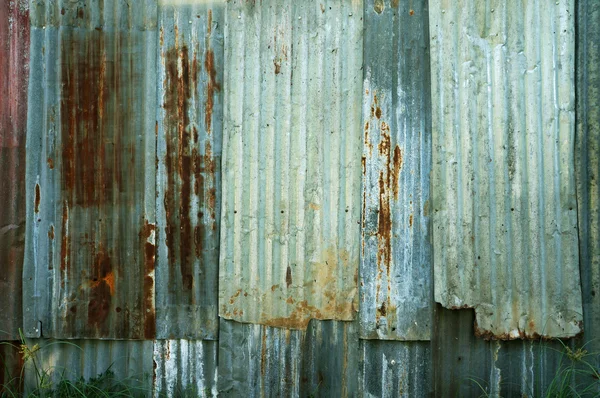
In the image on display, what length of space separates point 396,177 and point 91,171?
209 cm

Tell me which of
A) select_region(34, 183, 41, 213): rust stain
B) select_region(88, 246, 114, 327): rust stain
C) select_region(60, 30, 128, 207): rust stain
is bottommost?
select_region(88, 246, 114, 327): rust stain

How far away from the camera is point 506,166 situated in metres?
3.65

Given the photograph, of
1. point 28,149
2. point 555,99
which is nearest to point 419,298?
point 555,99

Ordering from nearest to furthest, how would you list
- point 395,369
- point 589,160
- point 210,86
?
point 589,160
point 395,369
point 210,86

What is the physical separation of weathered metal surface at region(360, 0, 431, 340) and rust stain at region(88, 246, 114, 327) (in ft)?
5.68

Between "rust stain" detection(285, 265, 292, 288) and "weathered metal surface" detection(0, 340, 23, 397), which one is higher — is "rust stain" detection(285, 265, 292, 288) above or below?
above

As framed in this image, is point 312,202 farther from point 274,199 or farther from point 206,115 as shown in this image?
point 206,115

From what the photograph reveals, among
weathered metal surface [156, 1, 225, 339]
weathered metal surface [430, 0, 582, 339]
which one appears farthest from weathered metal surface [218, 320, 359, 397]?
weathered metal surface [430, 0, 582, 339]

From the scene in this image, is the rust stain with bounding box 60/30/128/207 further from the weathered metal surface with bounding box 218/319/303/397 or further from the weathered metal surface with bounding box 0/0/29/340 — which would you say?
the weathered metal surface with bounding box 218/319/303/397

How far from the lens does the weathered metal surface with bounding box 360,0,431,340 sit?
3.71 metres

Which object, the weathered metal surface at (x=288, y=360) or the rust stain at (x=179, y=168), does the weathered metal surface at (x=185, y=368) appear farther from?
the rust stain at (x=179, y=168)

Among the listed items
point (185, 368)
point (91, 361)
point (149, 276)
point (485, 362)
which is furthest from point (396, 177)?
point (91, 361)

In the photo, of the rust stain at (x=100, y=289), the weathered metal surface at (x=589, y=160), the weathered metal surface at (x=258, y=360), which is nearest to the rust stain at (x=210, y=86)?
the rust stain at (x=100, y=289)

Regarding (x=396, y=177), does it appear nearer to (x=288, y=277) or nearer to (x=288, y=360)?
(x=288, y=277)
